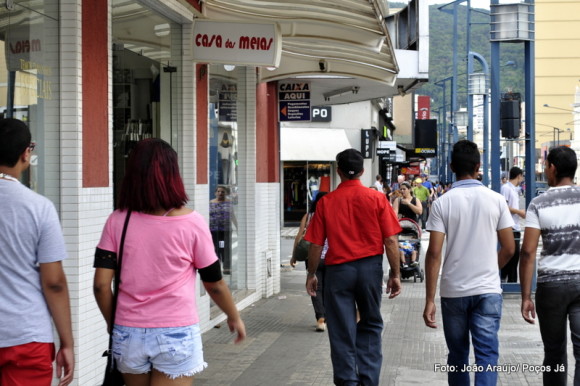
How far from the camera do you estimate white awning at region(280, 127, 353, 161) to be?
112 ft

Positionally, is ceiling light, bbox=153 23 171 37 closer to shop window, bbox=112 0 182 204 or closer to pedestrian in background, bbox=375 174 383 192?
shop window, bbox=112 0 182 204

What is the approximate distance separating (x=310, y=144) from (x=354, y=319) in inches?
1091

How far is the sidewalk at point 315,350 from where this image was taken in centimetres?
Result: 830

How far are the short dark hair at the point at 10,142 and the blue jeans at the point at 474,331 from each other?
10.7 ft

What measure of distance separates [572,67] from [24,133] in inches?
4398

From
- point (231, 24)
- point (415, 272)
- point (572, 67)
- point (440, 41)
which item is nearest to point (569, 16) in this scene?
point (572, 67)

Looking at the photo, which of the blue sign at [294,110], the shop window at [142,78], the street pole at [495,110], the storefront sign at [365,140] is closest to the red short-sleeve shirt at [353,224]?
the shop window at [142,78]

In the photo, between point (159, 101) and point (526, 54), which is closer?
point (159, 101)

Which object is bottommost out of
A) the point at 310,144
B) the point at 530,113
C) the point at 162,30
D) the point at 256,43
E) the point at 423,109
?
the point at 530,113

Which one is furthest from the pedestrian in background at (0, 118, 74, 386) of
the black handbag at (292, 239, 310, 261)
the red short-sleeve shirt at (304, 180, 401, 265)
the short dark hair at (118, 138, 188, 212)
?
the black handbag at (292, 239, 310, 261)

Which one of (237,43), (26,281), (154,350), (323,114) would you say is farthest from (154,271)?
(323,114)

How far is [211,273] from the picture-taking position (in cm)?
439

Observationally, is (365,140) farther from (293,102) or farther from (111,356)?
(111,356)

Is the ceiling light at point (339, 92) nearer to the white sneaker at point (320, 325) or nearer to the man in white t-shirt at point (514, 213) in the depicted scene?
the man in white t-shirt at point (514, 213)
